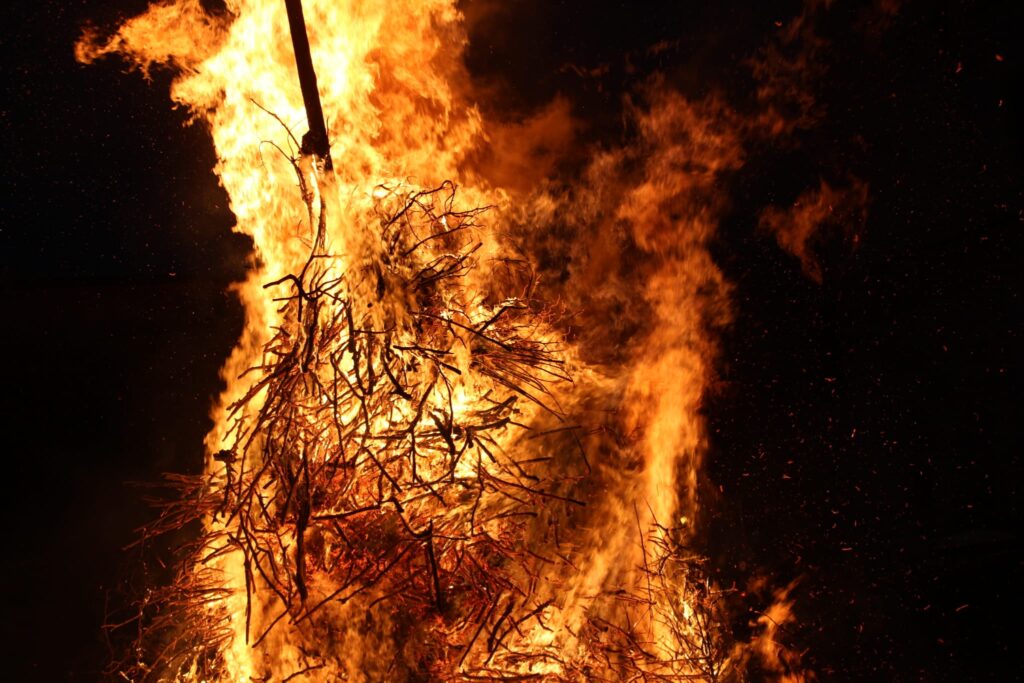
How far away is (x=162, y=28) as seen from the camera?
8.16ft

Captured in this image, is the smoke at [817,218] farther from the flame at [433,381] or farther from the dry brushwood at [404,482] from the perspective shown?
the dry brushwood at [404,482]

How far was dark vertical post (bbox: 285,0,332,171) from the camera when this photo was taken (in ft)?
6.31

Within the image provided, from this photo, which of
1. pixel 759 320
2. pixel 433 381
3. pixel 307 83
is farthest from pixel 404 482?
pixel 759 320

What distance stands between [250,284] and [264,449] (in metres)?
1.21

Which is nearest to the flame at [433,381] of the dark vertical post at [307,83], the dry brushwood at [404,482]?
the dry brushwood at [404,482]

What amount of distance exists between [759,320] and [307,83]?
2.31m

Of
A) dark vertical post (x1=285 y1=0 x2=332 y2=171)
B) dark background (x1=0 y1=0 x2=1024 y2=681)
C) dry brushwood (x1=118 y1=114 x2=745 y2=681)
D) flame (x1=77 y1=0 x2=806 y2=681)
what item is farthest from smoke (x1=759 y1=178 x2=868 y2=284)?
dark vertical post (x1=285 y1=0 x2=332 y2=171)

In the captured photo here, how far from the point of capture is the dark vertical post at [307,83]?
192cm

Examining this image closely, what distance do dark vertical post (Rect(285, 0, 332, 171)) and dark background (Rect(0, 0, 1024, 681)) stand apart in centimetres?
92

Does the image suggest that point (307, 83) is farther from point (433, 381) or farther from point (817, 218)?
point (817, 218)

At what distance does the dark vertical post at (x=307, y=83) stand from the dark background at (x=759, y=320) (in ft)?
3.02

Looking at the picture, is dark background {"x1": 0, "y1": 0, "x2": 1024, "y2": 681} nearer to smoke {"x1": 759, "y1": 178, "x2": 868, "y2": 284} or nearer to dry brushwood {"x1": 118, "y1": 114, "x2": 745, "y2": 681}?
smoke {"x1": 759, "y1": 178, "x2": 868, "y2": 284}

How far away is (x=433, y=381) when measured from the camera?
1.99m

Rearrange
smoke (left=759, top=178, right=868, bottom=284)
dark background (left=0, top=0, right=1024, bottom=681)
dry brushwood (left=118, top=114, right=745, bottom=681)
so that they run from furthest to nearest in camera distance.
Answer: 1. smoke (left=759, top=178, right=868, bottom=284)
2. dark background (left=0, top=0, right=1024, bottom=681)
3. dry brushwood (left=118, top=114, right=745, bottom=681)
